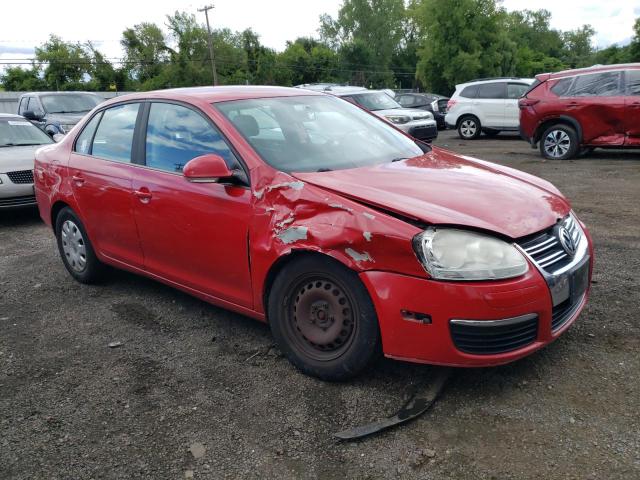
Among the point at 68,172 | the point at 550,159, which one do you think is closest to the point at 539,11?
Result: the point at 550,159

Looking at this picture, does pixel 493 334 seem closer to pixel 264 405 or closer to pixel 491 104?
pixel 264 405

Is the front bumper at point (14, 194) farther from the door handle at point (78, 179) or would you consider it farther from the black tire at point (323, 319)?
the black tire at point (323, 319)

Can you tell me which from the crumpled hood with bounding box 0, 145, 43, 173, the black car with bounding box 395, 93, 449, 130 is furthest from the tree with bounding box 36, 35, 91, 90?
the crumpled hood with bounding box 0, 145, 43, 173

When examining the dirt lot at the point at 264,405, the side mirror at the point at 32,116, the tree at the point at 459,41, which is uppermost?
the tree at the point at 459,41

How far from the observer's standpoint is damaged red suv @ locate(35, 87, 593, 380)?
2736 millimetres

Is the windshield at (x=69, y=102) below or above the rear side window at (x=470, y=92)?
above

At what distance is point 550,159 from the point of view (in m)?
11.4

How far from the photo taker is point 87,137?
15.6ft

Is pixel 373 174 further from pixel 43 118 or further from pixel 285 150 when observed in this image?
pixel 43 118

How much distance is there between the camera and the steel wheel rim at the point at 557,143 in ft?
36.2

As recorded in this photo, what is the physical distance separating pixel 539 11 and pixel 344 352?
11368 cm

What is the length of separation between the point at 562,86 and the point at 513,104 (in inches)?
201

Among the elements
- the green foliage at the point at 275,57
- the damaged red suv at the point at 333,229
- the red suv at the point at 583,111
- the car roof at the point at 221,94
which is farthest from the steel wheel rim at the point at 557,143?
the green foliage at the point at 275,57

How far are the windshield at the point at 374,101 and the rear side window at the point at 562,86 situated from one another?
4.47m
